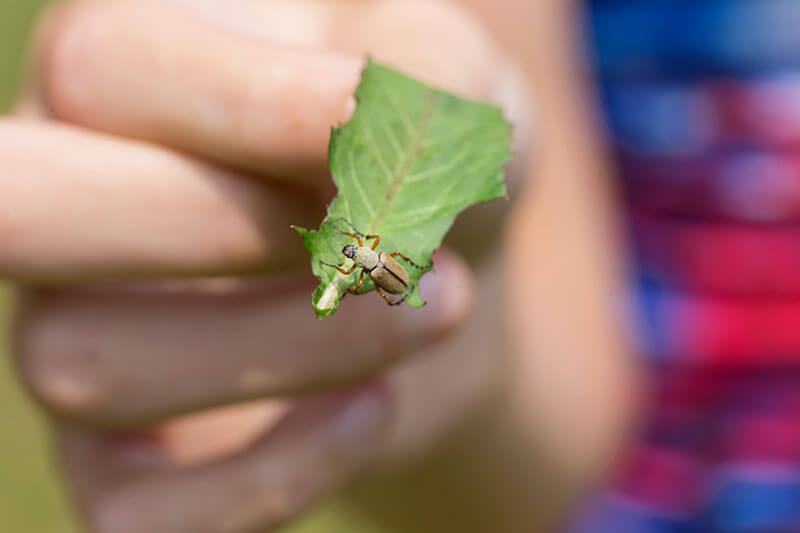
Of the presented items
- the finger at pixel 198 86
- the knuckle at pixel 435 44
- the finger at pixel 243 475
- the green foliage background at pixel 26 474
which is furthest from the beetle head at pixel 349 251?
Answer: the green foliage background at pixel 26 474

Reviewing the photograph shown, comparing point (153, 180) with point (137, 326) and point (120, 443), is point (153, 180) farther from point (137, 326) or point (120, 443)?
point (120, 443)

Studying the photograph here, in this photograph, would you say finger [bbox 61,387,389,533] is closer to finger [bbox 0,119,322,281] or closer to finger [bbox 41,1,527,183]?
finger [bbox 0,119,322,281]

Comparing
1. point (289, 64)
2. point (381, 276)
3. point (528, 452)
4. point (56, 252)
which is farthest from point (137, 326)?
point (528, 452)

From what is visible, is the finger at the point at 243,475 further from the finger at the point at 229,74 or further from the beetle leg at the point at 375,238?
the beetle leg at the point at 375,238

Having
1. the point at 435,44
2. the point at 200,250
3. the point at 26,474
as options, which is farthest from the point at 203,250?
the point at 26,474

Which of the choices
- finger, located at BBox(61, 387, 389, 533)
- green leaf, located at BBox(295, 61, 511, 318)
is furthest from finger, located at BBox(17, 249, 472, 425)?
green leaf, located at BBox(295, 61, 511, 318)

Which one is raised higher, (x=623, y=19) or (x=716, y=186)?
(x=623, y=19)
